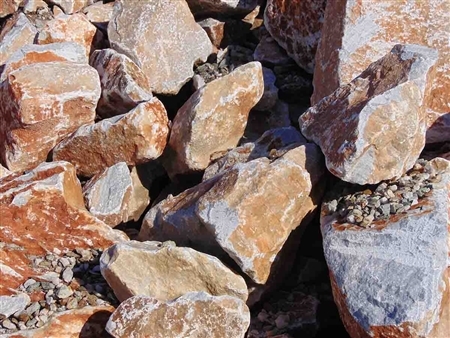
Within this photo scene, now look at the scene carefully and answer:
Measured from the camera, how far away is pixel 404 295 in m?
2.55

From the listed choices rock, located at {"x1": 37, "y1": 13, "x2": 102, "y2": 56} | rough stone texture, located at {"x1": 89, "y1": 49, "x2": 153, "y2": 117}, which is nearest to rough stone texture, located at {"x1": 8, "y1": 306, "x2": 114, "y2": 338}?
rough stone texture, located at {"x1": 89, "y1": 49, "x2": 153, "y2": 117}

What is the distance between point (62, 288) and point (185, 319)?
2.30 feet

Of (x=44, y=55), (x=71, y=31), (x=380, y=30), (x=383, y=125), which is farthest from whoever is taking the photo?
(x=71, y=31)

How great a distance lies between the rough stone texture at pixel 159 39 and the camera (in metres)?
4.26

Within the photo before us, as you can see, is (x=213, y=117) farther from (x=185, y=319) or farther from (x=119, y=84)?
(x=185, y=319)

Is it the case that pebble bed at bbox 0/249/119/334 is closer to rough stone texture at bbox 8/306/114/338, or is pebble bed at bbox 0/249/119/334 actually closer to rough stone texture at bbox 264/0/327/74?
rough stone texture at bbox 8/306/114/338

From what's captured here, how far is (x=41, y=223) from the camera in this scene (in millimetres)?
3365

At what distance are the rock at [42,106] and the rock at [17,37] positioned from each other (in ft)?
1.95

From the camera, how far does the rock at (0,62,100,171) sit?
150 inches

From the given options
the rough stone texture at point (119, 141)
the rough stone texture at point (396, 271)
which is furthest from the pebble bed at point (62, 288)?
the rough stone texture at point (396, 271)

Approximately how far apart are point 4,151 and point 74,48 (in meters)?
0.74

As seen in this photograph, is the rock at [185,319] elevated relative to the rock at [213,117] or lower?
lower

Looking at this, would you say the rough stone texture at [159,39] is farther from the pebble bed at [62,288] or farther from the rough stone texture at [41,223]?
the pebble bed at [62,288]

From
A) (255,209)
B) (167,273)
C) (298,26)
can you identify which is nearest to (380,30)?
(298,26)
